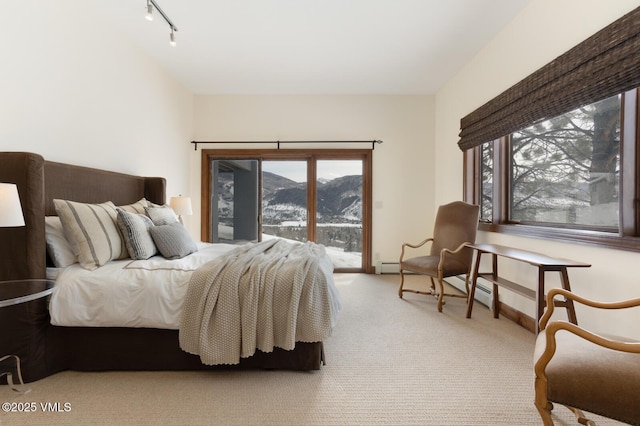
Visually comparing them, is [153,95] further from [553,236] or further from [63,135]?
[553,236]

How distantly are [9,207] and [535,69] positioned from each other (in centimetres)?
387

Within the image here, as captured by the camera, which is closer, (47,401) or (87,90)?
(47,401)

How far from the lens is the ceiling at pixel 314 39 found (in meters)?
2.71

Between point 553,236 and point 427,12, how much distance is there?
2.28 m

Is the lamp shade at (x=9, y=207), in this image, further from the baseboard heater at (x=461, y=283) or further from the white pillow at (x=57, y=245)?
the baseboard heater at (x=461, y=283)

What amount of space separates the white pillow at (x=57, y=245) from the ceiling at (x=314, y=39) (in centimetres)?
206

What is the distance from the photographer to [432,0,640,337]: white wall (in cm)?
191

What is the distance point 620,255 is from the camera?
1.90 m

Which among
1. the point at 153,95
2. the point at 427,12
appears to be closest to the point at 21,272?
the point at 153,95

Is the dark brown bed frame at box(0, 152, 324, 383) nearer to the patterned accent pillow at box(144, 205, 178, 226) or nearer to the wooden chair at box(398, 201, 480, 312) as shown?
the patterned accent pillow at box(144, 205, 178, 226)

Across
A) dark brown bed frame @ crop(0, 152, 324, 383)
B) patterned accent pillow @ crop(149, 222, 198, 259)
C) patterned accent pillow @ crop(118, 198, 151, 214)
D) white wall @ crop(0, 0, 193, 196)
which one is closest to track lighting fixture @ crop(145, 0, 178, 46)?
white wall @ crop(0, 0, 193, 196)

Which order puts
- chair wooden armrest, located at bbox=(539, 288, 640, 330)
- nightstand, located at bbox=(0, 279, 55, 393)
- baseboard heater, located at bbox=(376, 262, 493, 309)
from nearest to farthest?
1. chair wooden armrest, located at bbox=(539, 288, 640, 330)
2. nightstand, located at bbox=(0, 279, 55, 393)
3. baseboard heater, located at bbox=(376, 262, 493, 309)

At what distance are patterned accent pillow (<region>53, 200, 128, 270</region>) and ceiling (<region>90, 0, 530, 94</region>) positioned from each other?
195 cm

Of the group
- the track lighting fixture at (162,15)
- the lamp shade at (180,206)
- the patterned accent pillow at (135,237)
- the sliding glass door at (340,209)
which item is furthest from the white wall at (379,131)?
the patterned accent pillow at (135,237)
